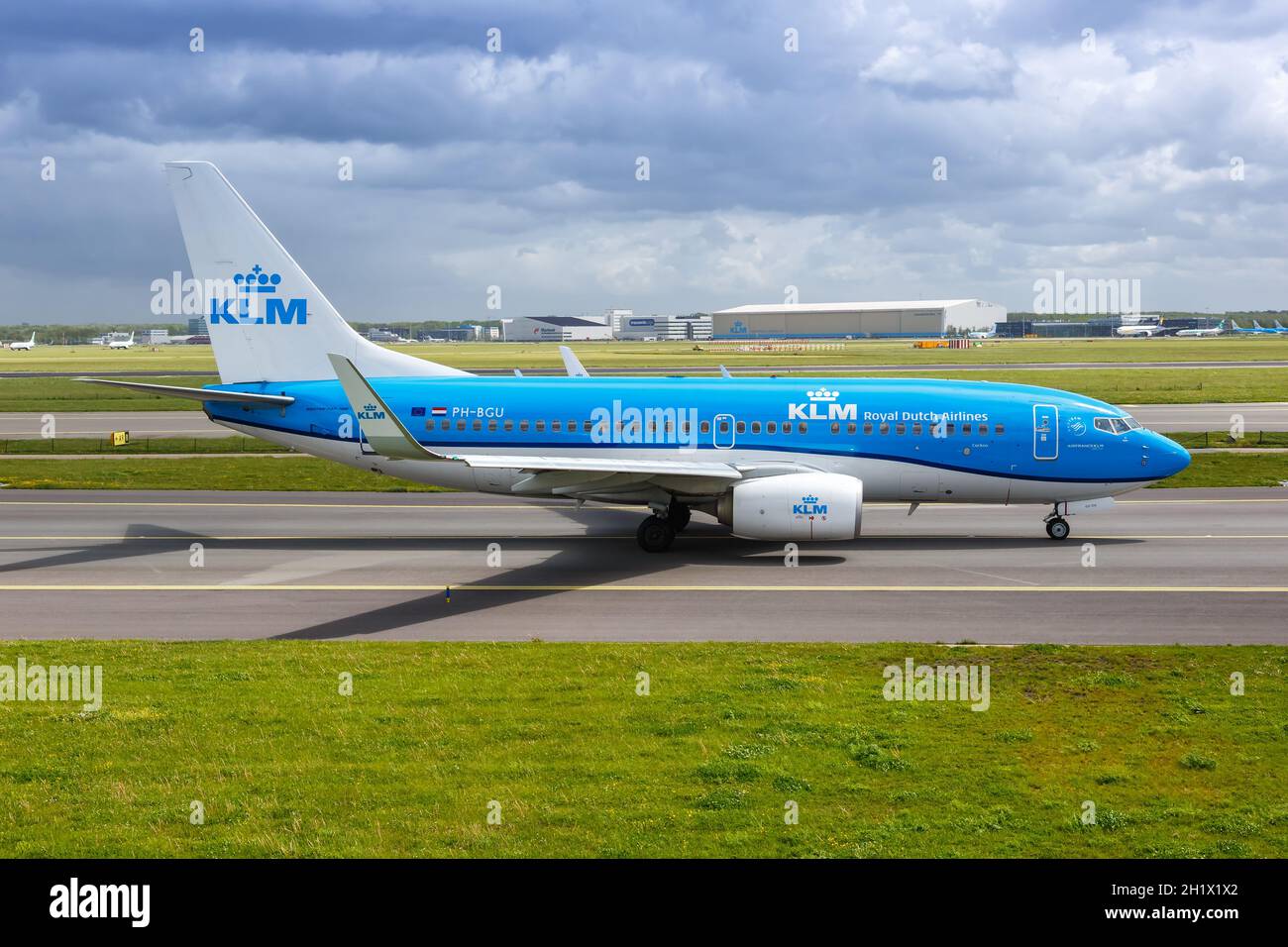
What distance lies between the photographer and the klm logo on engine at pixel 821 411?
3091 cm

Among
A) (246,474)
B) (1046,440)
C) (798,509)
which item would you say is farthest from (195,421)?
(1046,440)

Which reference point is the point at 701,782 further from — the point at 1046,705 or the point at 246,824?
the point at 1046,705

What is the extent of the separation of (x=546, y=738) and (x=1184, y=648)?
1134 cm

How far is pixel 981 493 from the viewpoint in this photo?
31.0m

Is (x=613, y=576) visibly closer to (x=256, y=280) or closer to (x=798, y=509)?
(x=798, y=509)

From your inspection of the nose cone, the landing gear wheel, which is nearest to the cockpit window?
the nose cone

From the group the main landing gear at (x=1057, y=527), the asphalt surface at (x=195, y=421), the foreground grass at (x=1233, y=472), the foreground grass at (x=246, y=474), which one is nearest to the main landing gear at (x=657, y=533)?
the main landing gear at (x=1057, y=527)

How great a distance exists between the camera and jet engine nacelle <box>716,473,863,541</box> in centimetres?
2797

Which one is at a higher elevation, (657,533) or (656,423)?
(656,423)

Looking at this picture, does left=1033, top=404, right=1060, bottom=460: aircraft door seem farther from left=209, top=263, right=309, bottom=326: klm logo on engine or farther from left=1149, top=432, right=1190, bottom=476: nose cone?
left=209, top=263, right=309, bottom=326: klm logo on engine

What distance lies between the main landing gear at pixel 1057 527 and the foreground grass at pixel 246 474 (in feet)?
37.4

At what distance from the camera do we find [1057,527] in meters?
31.7

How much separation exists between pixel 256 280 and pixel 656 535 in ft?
44.1
